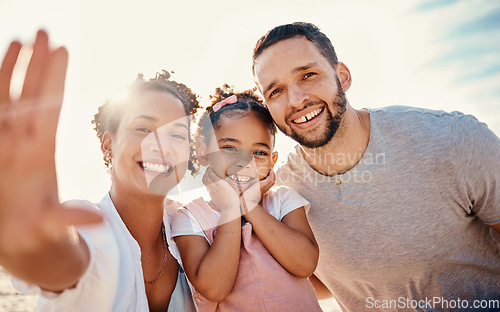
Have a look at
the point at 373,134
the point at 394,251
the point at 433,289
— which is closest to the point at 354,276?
the point at 394,251

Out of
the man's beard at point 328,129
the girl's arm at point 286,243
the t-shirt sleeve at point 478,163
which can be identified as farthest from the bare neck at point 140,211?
the t-shirt sleeve at point 478,163

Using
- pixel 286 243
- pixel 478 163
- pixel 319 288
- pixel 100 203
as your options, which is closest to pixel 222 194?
pixel 286 243

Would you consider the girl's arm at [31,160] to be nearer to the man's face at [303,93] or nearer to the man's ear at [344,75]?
the man's face at [303,93]

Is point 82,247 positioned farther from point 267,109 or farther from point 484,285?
point 484,285

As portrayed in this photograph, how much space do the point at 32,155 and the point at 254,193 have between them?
6.28ft

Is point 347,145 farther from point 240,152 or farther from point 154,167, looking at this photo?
point 154,167

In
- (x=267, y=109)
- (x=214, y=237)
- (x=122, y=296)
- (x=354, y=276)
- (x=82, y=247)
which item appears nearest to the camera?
(x=82, y=247)

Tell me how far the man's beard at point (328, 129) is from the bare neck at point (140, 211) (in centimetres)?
124

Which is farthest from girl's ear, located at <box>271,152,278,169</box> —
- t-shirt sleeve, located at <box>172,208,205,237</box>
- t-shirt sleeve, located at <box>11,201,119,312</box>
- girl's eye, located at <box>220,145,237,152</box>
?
t-shirt sleeve, located at <box>11,201,119,312</box>

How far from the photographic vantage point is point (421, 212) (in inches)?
110

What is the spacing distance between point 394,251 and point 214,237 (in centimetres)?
146

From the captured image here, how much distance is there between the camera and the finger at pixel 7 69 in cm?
91

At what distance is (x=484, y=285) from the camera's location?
2828 millimetres

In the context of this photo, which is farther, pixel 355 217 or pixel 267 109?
pixel 267 109
